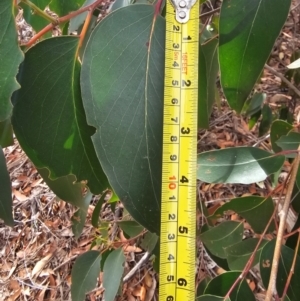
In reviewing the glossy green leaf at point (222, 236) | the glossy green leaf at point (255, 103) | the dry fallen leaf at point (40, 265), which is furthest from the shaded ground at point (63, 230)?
the glossy green leaf at point (222, 236)

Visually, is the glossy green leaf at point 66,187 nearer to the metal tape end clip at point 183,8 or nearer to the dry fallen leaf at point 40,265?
the metal tape end clip at point 183,8

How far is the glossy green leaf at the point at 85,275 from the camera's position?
1.14 meters

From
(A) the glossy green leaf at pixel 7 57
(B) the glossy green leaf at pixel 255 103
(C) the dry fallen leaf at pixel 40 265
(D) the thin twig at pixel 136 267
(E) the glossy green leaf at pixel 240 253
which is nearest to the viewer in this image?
(A) the glossy green leaf at pixel 7 57

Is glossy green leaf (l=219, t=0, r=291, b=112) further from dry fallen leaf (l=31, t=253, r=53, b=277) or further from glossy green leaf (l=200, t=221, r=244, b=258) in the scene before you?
dry fallen leaf (l=31, t=253, r=53, b=277)

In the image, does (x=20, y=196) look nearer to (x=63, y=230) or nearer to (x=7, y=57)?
(x=63, y=230)

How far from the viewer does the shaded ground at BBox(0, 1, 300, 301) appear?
5.49 feet

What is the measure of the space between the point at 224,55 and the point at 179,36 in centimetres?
8

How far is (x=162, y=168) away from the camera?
67 centimetres

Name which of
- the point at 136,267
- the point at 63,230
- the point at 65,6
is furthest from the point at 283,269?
the point at 63,230

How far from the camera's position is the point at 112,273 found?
3.51 feet

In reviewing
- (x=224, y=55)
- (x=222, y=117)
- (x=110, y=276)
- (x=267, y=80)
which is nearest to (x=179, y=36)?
(x=224, y=55)

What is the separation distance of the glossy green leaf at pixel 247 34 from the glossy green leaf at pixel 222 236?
1.25ft

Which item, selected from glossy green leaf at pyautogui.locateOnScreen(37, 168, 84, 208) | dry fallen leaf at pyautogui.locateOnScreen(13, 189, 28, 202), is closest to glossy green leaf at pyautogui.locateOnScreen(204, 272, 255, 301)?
glossy green leaf at pyautogui.locateOnScreen(37, 168, 84, 208)

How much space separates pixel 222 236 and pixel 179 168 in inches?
13.6
